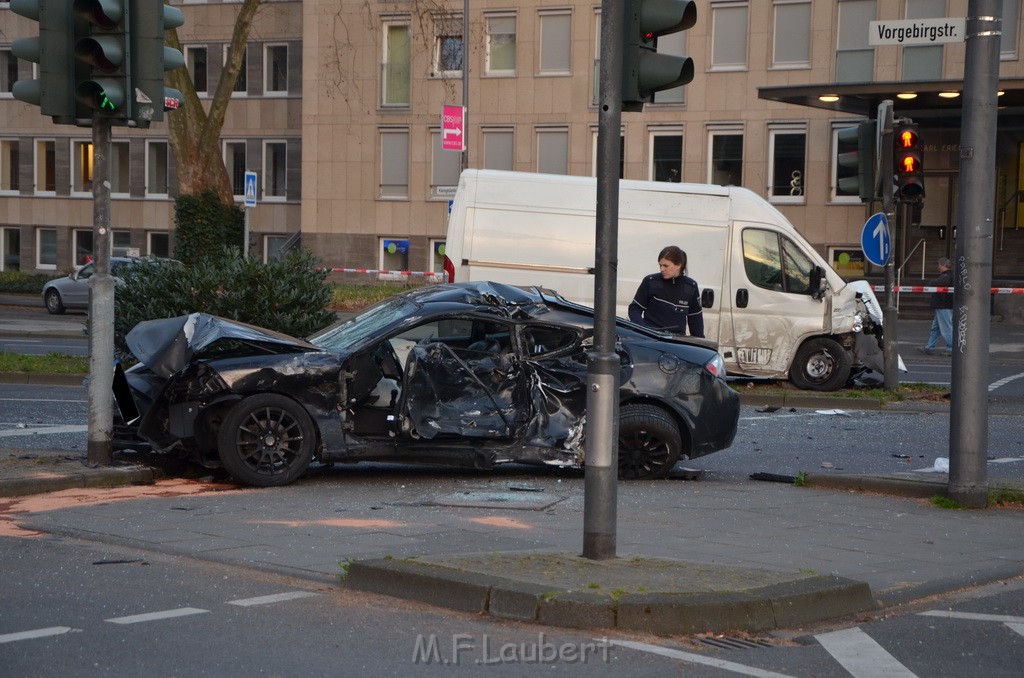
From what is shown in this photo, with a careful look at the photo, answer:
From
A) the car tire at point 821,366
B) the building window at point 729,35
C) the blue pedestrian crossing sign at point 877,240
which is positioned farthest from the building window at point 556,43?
the blue pedestrian crossing sign at point 877,240

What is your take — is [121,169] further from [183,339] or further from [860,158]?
[183,339]

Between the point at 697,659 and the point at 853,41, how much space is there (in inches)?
1493

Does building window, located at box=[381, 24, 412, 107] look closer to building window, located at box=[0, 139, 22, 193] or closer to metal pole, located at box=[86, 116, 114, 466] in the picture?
building window, located at box=[0, 139, 22, 193]

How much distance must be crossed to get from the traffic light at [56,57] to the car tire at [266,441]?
244 centimetres

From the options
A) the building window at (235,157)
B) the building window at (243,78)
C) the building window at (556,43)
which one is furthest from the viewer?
the building window at (235,157)

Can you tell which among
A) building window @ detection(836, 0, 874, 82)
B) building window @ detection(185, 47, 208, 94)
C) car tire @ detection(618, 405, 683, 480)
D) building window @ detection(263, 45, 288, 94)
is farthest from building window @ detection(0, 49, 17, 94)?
car tire @ detection(618, 405, 683, 480)

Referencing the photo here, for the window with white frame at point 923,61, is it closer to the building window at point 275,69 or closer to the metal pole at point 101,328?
the building window at point 275,69

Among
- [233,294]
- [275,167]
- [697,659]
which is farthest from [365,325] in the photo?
[275,167]

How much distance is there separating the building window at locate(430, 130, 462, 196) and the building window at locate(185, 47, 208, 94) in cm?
1060

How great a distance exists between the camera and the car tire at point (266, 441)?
10172mm

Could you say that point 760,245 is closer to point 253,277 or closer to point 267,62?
point 253,277

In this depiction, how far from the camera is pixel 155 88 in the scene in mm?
10180

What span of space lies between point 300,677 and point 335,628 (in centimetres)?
82

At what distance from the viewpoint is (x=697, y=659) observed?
18.9ft
